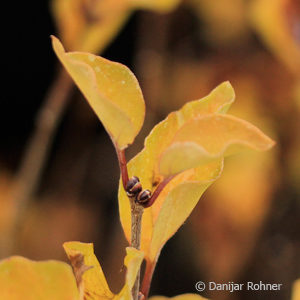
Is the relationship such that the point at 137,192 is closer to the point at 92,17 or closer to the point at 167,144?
the point at 167,144

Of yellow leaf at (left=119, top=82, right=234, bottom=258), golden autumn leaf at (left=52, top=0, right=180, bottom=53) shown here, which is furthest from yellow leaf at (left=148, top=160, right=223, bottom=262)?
golden autumn leaf at (left=52, top=0, right=180, bottom=53)

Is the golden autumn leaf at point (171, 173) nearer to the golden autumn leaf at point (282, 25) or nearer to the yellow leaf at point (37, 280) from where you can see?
the yellow leaf at point (37, 280)

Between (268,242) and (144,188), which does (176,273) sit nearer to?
(268,242)

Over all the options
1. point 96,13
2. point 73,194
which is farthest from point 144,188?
point 73,194

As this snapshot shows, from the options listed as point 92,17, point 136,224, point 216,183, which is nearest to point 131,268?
point 136,224

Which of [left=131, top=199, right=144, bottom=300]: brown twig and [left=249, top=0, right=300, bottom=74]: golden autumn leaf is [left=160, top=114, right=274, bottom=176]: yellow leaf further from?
[left=249, top=0, right=300, bottom=74]: golden autumn leaf

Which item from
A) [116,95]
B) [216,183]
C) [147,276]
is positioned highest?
[116,95]
